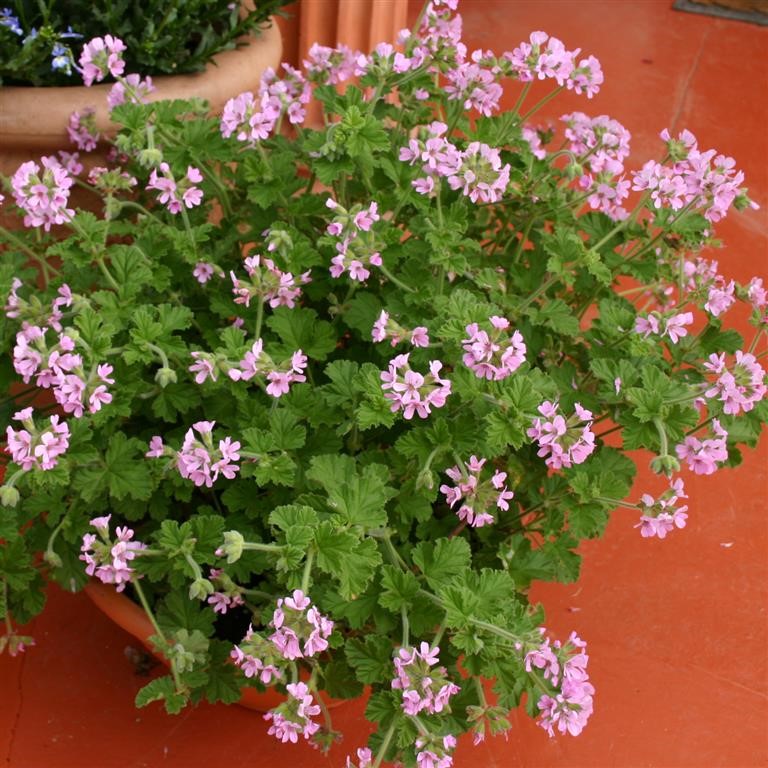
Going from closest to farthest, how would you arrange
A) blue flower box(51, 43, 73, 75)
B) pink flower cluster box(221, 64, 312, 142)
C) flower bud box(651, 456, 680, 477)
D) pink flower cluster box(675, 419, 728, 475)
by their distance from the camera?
1. flower bud box(651, 456, 680, 477)
2. pink flower cluster box(675, 419, 728, 475)
3. pink flower cluster box(221, 64, 312, 142)
4. blue flower box(51, 43, 73, 75)

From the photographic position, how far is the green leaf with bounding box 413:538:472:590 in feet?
5.12

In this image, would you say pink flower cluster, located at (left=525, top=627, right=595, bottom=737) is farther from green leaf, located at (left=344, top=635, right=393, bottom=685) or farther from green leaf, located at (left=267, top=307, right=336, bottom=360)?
green leaf, located at (left=267, top=307, right=336, bottom=360)

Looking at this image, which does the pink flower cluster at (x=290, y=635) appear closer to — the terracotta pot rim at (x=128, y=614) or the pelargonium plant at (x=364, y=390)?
the pelargonium plant at (x=364, y=390)

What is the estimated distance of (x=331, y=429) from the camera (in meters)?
1.74

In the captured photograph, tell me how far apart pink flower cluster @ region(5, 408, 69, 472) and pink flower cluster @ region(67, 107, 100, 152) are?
827 mm

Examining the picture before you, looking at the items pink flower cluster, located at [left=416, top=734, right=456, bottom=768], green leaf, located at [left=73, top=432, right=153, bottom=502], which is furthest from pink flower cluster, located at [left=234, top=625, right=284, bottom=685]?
green leaf, located at [left=73, top=432, right=153, bottom=502]

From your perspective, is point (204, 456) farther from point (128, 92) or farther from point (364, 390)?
point (128, 92)

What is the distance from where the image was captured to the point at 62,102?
230 cm

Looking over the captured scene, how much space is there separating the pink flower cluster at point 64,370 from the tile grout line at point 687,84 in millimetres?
3014

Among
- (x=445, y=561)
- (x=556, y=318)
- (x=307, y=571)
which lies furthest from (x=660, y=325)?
(x=307, y=571)

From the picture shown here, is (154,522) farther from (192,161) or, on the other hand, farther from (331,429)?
(192,161)

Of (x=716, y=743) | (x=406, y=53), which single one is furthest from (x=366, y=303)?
(x=716, y=743)

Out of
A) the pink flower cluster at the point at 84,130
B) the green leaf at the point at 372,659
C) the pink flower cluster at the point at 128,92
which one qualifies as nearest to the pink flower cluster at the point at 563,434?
the green leaf at the point at 372,659

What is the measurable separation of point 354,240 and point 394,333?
0.18 meters
